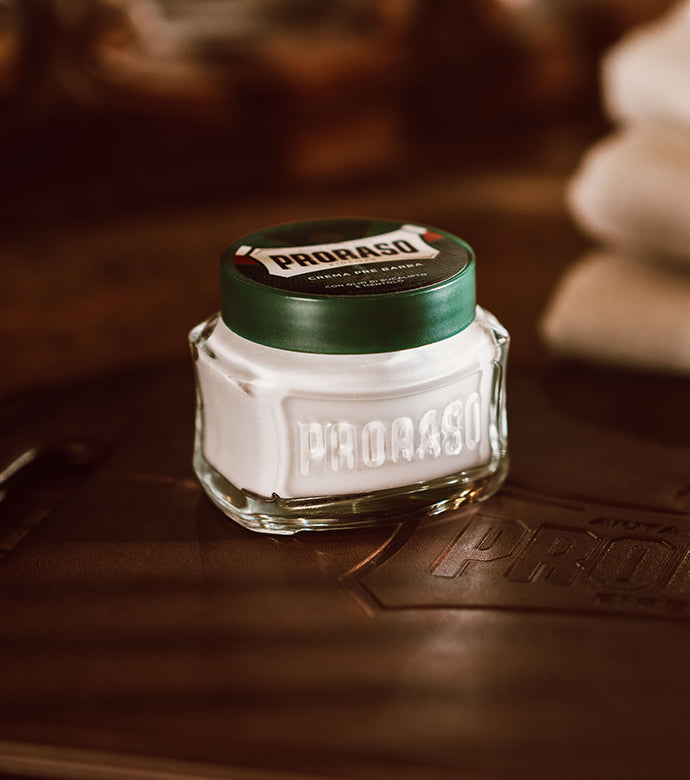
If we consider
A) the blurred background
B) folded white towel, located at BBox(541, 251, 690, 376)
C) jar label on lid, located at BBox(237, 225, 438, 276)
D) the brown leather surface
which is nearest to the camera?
the brown leather surface

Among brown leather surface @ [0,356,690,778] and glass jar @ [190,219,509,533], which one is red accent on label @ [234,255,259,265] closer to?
glass jar @ [190,219,509,533]

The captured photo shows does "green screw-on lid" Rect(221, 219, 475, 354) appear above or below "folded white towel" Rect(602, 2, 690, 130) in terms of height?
below

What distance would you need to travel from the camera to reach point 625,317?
2.27 feet

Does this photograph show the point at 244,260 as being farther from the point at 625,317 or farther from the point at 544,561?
the point at 625,317

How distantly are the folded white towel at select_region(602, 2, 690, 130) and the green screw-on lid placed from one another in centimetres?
35

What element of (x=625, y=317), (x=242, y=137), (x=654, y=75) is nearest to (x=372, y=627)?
(x=625, y=317)

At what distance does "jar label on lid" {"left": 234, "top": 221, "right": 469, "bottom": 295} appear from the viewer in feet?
1.37

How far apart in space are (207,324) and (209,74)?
1303 millimetres

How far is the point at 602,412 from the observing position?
0.57 m

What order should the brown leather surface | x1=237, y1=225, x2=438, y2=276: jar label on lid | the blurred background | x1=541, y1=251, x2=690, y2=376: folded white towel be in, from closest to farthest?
1. the brown leather surface
2. x1=237, y1=225, x2=438, y2=276: jar label on lid
3. x1=541, y1=251, x2=690, y2=376: folded white towel
4. the blurred background

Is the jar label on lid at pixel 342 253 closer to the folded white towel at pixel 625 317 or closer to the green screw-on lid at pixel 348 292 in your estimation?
the green screw-on lid at pixel 348 292

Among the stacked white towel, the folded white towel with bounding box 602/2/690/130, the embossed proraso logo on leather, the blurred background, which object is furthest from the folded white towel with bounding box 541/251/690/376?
the blurred background

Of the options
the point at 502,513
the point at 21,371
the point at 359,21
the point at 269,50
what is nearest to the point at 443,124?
the point at 359,21

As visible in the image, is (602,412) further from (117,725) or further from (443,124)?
(443,124)
